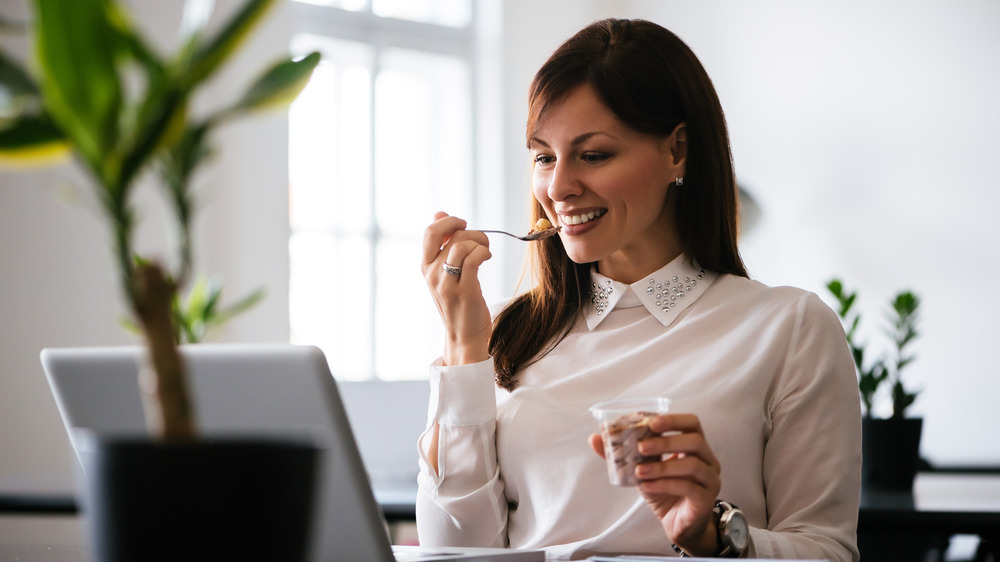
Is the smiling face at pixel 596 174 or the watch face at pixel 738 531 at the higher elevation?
the smiling face at pixel 596 174

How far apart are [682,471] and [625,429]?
0.09 m

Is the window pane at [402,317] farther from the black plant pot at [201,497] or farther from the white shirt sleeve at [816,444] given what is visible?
the black plant pot at [201,497]

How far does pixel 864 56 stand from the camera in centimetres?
439

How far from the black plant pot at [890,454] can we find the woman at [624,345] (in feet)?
3.50

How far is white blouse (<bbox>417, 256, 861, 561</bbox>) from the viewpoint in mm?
1355

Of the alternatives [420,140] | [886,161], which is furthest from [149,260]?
[420,140]

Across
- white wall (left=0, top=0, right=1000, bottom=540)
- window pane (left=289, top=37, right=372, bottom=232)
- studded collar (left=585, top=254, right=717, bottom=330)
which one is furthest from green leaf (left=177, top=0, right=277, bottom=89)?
window pane (left=289, top=37, right=372, bottom=232)

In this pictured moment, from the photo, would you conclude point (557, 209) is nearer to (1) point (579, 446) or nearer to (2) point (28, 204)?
(1) point (579, 446)

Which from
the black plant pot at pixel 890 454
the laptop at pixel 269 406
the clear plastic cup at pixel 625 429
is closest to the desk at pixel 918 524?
the black plant pot at pixel 890 454

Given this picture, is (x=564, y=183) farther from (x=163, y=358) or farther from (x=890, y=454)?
(x=890, y=454)

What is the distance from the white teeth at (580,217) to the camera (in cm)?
153

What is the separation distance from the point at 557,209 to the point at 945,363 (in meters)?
2.97

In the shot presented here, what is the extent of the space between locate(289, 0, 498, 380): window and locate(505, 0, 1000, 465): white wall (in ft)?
5.05

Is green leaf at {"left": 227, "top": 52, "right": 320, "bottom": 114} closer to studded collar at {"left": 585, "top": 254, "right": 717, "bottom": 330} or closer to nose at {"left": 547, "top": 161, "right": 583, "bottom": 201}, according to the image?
nose at {"left": 547, "top": 161, "right": 583, "bottom": 201}
